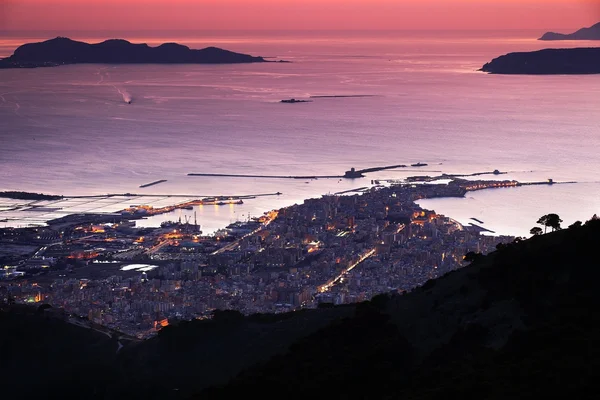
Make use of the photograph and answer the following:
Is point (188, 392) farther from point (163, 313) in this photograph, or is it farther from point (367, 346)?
point (163, 313)

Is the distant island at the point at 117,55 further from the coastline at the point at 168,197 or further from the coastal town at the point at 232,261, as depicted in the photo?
the coastal town at the point at 232,261

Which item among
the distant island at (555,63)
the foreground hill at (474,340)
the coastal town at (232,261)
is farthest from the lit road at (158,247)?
the distant island at (555,63)

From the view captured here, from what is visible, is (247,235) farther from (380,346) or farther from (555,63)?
(555,63)

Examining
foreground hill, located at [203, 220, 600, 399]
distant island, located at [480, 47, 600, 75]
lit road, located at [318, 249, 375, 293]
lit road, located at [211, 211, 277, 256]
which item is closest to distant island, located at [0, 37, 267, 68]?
distant island, located at [480, 47, 600, 75]

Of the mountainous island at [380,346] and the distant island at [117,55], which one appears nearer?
the mountainous island at [380,346]

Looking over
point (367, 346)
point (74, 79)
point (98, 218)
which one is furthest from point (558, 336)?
point (74, 79)

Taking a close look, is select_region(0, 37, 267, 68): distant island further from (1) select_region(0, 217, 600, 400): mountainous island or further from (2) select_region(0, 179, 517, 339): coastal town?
(1) select_region(0, 217, 600, 400): mountainous island

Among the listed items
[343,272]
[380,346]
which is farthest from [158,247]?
[380,346]

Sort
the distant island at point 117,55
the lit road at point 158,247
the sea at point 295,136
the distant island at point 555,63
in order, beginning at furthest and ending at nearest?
the distant island at point 117,55, the distant island at point 555,63, the sea at point 295,136, the lit road at point 158,247
